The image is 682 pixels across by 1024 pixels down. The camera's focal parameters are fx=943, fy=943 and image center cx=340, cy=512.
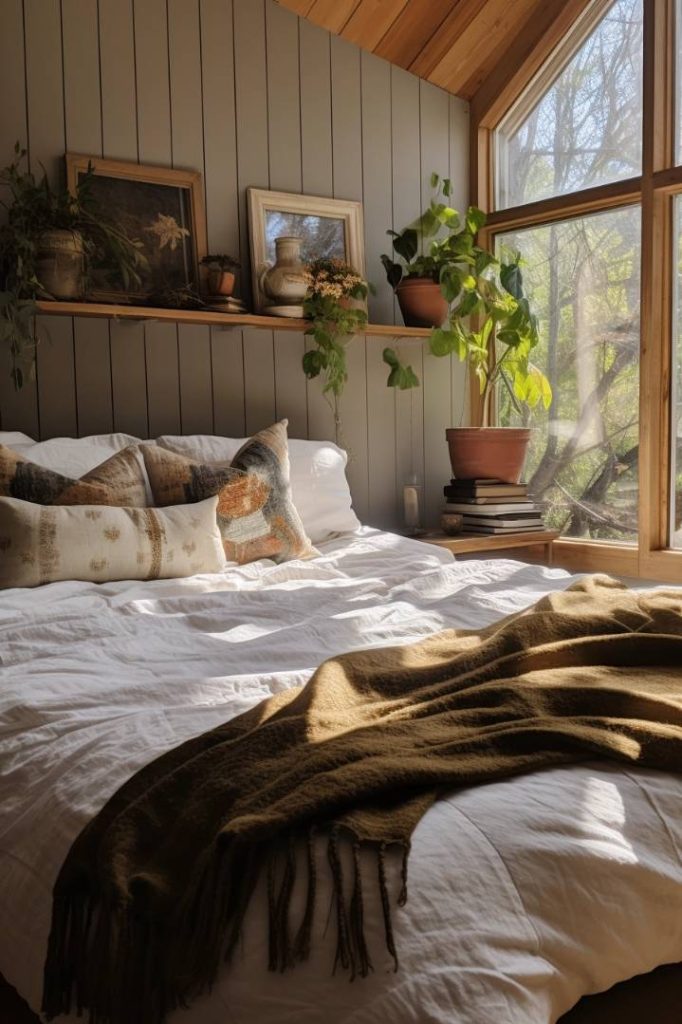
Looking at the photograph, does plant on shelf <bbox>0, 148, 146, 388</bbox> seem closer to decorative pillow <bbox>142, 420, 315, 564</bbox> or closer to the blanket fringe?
decorative pillow <bbox>142, 420, 315, 564</bbox>

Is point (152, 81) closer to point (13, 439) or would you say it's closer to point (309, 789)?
point (13, 439)

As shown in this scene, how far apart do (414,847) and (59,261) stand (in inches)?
95.1

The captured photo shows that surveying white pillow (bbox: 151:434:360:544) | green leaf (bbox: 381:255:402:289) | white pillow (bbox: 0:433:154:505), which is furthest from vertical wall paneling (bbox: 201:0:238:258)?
white pillow (bbox: 0:433:154:505)

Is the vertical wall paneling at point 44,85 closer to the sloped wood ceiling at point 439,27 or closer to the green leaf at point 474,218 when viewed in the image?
the sloped wood ceiling at point 439,27

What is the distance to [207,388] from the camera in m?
3.43

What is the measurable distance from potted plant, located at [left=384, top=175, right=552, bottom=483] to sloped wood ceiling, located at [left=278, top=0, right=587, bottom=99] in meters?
0.52

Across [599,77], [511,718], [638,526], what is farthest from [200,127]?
[511,718]

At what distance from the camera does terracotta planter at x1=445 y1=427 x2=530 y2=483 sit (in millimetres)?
3662

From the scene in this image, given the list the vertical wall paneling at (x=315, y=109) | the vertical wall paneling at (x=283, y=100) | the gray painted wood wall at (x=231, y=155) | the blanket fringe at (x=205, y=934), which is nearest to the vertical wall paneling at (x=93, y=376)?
the gray painted wood wall at (x=231, y=155)

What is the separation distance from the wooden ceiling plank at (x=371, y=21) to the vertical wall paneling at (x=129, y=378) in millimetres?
1480

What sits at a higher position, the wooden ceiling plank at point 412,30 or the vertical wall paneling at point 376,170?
the wooden ceiling plank at point 412,30

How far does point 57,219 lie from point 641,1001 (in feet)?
8.72

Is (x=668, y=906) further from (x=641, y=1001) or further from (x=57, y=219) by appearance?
(x=57, y=219)

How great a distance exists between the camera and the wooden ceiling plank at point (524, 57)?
362 cm
